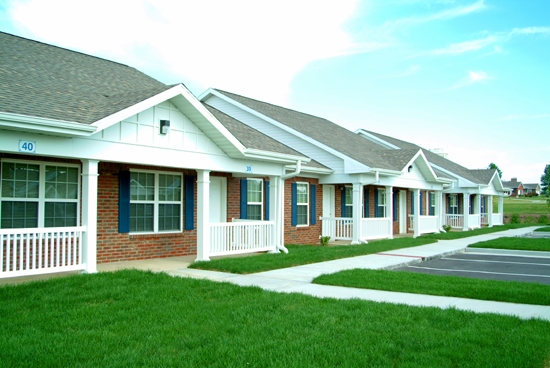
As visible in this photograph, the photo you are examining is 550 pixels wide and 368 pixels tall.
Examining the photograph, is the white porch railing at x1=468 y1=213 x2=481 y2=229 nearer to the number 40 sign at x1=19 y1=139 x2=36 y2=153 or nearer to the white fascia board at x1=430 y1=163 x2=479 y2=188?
the white fascia board at x1=430 y1=163 x2=479 y2=188

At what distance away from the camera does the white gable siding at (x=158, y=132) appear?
33.3 ft

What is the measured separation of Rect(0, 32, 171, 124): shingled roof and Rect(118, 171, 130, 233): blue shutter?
1.97m

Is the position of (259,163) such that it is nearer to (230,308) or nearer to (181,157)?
(181,157)

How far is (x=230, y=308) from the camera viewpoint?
709 centimetres

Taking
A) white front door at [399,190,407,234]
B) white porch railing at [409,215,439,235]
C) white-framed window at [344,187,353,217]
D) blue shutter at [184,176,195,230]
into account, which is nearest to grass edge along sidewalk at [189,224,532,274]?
blue shutter at [184,176,195,230]

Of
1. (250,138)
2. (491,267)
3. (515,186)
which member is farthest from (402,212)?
(515,186)

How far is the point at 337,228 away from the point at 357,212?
1.57 meters

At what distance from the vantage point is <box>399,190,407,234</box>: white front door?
2559 cm

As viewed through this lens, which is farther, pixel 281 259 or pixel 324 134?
pixel 324 134

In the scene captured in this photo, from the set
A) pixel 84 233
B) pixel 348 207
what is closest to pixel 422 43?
pixel 348 207

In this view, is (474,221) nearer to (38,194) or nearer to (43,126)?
(38,194)

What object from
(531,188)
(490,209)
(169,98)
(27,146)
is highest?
(531,188)

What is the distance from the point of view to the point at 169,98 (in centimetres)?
1082

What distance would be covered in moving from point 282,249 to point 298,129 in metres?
7.29
